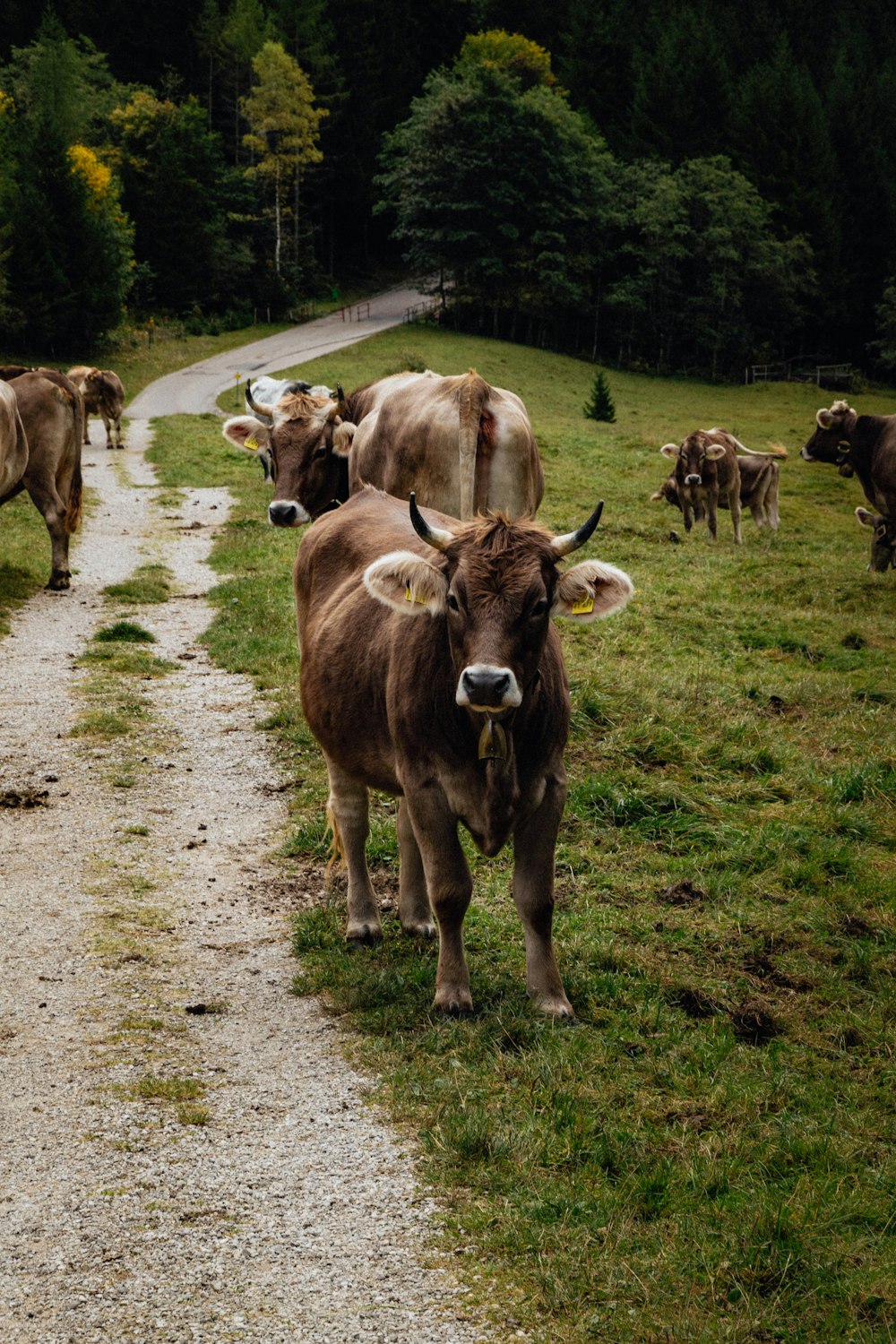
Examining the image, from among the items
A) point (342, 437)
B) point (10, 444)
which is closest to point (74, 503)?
point (10, 444)

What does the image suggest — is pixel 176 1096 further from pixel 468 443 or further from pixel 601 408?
pixel 601 408

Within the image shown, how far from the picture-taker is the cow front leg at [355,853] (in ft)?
20.8

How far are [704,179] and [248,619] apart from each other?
67959mm

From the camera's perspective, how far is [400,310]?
244 ft

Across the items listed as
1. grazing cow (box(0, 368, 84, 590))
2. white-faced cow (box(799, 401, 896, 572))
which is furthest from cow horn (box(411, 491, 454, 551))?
white-faced cow (box(799, 401, 896, 572))

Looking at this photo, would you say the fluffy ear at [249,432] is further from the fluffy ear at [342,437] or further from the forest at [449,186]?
the forest at [449,186]

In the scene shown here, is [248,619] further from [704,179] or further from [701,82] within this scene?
[701,82]

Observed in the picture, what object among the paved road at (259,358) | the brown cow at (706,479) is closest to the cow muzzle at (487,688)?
the brown cow at (706,479)

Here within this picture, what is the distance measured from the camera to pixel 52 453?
15.3 m

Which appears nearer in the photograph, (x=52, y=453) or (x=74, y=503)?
(x=52, y=453)

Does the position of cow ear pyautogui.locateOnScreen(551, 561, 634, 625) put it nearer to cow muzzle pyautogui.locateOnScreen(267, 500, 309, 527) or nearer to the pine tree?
cow muzzle pyautogui.locateOnScreen(267, 500, 309, 527)

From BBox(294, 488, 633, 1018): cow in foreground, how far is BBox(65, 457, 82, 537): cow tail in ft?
35.0

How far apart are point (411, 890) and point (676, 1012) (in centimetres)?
154

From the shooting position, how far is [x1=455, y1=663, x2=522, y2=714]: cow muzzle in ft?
15.4
